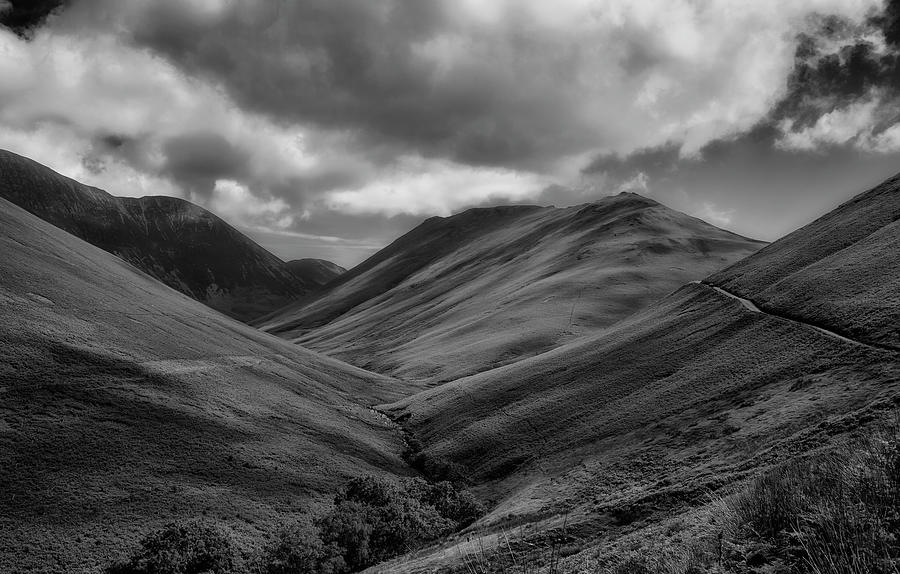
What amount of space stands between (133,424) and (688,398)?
6795cm

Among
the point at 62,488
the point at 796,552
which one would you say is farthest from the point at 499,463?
the point at 796,552

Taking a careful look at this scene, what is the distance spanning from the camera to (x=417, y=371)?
128m

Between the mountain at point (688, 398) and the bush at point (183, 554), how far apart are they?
18597 millimetres

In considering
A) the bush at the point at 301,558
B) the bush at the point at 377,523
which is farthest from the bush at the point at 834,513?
the bush at the point at 377,523

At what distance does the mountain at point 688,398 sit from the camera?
3170 centimetres

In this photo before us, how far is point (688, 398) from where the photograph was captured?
55875mm

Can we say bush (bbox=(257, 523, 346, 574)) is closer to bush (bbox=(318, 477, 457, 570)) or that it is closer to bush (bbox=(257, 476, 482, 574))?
bush (bbox=(257, 476, 482, 574))

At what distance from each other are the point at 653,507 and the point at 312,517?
1455 inches

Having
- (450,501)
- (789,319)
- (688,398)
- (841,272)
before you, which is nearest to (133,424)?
(450,501)

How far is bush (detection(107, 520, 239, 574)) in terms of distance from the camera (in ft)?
128

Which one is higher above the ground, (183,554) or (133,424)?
(133,424)

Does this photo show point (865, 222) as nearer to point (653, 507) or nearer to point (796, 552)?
point (653, 507)

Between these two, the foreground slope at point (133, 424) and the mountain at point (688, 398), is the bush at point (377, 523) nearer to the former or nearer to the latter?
the mountain at point (688, 398)

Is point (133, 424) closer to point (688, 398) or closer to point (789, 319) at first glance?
point (688, 398)
